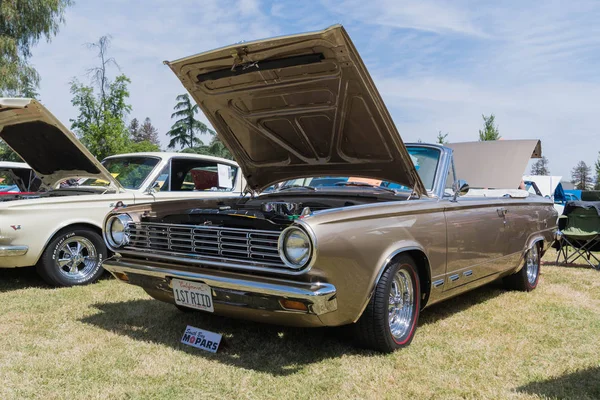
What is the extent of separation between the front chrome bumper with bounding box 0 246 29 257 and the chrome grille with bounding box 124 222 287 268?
1905mm

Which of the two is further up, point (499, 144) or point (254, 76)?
point (254, 76)

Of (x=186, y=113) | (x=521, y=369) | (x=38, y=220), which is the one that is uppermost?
(x=186, y=113)

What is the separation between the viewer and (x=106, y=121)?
734 inches

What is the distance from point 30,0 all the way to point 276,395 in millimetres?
16361

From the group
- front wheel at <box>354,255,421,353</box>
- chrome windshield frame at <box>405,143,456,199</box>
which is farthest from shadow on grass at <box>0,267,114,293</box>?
chrome windshield frame at <box>405,143,456,199</box>

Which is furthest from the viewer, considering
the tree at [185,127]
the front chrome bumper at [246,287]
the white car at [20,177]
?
the tree at [185,127]

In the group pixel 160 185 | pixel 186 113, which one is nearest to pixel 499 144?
pixel 160 185

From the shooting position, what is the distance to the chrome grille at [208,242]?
3.02 meters

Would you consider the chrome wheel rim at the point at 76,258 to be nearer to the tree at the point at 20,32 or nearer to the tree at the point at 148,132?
the tree at the point at 20,32

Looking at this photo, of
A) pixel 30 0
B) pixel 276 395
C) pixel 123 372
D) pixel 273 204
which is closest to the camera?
pixel 276 395

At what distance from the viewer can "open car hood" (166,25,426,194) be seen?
335 cm

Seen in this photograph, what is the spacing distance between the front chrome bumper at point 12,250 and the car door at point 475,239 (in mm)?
4019

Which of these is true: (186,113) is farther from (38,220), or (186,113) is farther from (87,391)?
(87,391)

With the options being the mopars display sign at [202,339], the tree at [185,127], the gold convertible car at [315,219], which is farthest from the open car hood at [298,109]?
the tree at [185,127]
